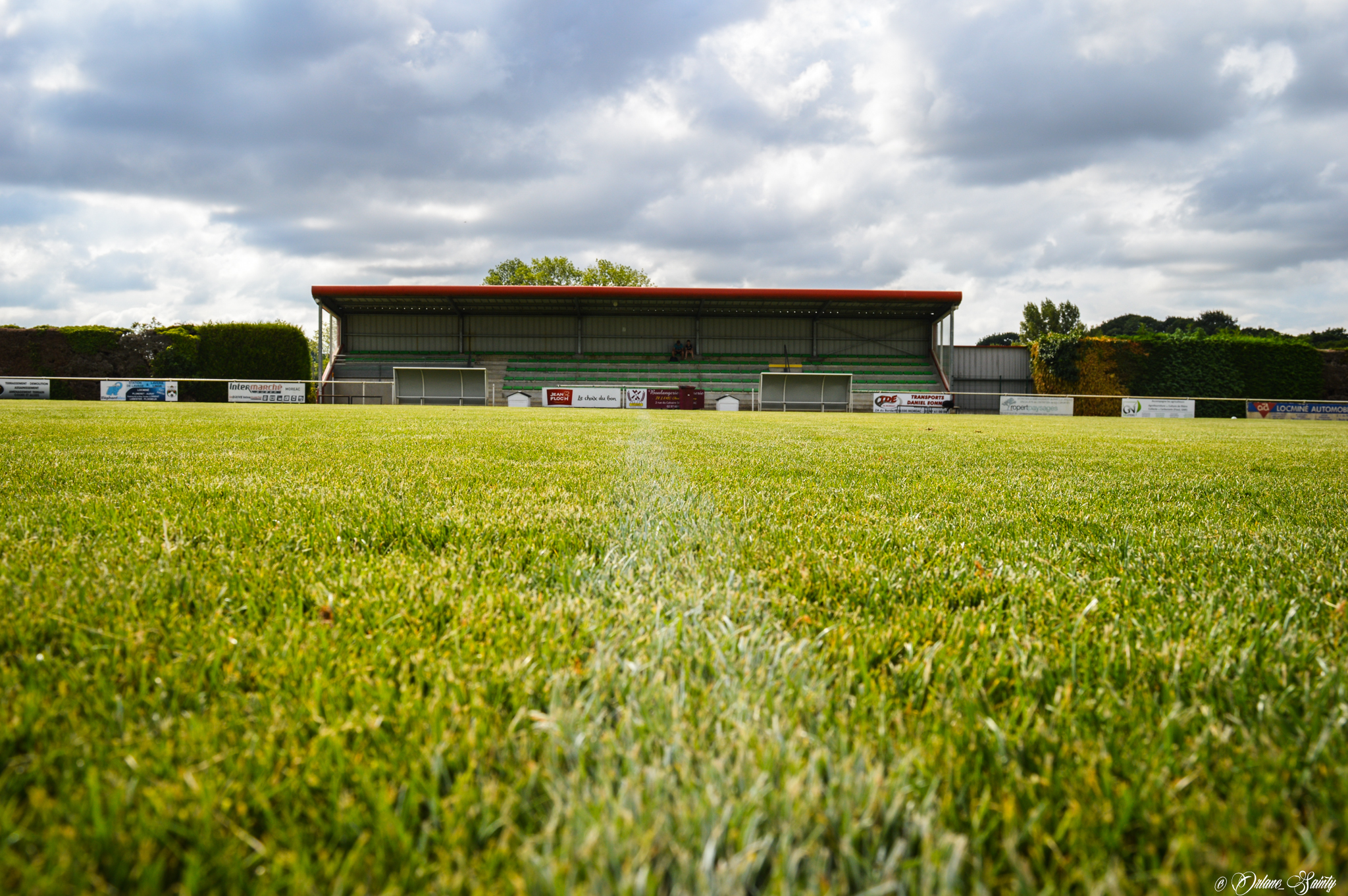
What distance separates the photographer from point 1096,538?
7.14 feet

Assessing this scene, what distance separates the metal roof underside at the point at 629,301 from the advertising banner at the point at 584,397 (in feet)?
17.5

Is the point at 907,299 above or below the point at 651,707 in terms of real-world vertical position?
above

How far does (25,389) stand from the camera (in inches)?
973

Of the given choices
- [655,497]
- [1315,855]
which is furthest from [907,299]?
[1315,855]

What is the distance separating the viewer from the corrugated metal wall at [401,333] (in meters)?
35.7

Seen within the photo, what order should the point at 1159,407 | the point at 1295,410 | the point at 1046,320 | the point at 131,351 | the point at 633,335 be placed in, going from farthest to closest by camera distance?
the point at 1046,320 → the point at 633,335 → the point at 131,351 → the point at 1159,407 → the point at 1295,410

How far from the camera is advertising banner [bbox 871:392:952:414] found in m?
28.8

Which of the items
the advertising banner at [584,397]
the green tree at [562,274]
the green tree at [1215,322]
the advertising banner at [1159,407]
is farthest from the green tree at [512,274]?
the green tree at [1215,322]

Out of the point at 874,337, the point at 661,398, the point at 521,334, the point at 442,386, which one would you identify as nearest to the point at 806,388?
the point at 874,337

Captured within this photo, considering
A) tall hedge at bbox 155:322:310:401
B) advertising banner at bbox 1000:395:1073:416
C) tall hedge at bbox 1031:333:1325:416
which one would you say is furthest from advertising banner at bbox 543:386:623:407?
tall hedge at bbox 1031:333:1325:416

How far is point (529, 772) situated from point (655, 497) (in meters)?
2.18

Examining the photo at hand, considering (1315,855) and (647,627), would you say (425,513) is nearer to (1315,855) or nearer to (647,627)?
(647,627)

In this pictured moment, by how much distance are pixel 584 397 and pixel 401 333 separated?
13.6 metres

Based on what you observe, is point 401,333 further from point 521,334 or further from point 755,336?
point 755,336
